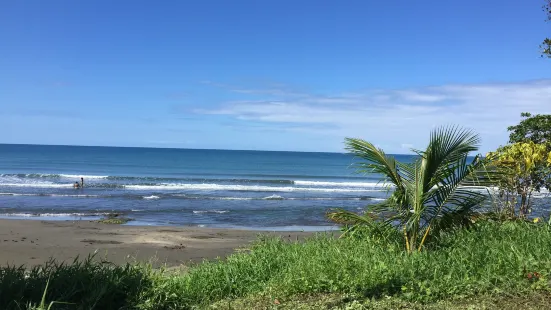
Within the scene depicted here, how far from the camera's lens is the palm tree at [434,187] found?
631 cm

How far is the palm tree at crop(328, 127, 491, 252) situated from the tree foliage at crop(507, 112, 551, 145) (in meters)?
4.60

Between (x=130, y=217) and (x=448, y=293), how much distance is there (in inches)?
615

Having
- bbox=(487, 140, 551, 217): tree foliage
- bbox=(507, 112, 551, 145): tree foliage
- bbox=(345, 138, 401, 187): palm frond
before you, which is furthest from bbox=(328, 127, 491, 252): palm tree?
bbox=(507, 112, 551, 145): tree foliage

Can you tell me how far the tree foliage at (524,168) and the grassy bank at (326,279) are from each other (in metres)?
2.44

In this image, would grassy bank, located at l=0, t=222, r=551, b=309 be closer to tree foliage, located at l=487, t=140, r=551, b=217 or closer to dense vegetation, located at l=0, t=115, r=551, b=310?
dense vegetation, located at l=0, t=115, r=551, b=310

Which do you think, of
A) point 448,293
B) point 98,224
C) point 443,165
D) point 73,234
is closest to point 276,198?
point 98,224

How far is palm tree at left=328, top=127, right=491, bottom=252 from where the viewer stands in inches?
249

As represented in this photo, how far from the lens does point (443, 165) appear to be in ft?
21.0

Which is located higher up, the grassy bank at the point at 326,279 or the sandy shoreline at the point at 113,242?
the grassy bank at the point at 326,279

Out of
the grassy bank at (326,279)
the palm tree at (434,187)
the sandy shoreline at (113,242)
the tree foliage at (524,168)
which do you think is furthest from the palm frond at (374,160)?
the sandy shoreline at (113,242)

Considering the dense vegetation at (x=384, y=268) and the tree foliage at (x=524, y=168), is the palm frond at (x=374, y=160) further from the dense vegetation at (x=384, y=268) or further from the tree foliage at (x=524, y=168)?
the tree foliage at (x=524, y=168)

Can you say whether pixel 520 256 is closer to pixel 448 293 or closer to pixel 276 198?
pixel 448 293

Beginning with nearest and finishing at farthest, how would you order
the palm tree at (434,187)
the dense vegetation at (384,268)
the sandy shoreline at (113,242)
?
the dense vegetation at (384,268) < the palm tree at (434,187) < the sandy shoreline at (113,242)

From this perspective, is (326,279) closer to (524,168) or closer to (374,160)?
(374,160)
